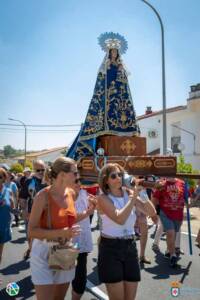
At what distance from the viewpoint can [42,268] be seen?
300cm

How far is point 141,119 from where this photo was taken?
1398 inches

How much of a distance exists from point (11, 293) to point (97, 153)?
2205mm

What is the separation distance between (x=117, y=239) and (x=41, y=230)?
79 cm

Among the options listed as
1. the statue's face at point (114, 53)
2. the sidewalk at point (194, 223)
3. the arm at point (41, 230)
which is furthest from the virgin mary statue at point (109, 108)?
the sidewalk at point (194, 223)

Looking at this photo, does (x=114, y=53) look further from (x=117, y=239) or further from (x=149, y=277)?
(x=149, y=277)

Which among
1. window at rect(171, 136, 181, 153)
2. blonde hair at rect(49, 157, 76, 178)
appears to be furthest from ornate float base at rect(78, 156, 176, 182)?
window at rect(171, 136, 181, 153)

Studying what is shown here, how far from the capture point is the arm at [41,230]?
2.94 m

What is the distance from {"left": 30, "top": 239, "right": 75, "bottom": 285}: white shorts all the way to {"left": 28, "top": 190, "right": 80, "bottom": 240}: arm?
12cm

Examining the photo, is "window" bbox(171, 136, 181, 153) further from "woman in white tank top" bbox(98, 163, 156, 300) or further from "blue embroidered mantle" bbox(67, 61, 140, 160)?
"woman in white tank top" bbox(98, 163, 156, 300)

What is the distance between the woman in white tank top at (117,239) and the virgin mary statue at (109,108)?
2146 mm

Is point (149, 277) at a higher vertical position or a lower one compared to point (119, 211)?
lower

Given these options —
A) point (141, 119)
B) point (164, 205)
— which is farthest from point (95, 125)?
point (141, 119)

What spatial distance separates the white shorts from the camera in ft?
9.82

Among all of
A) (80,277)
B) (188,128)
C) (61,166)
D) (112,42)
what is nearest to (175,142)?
(188,128)
